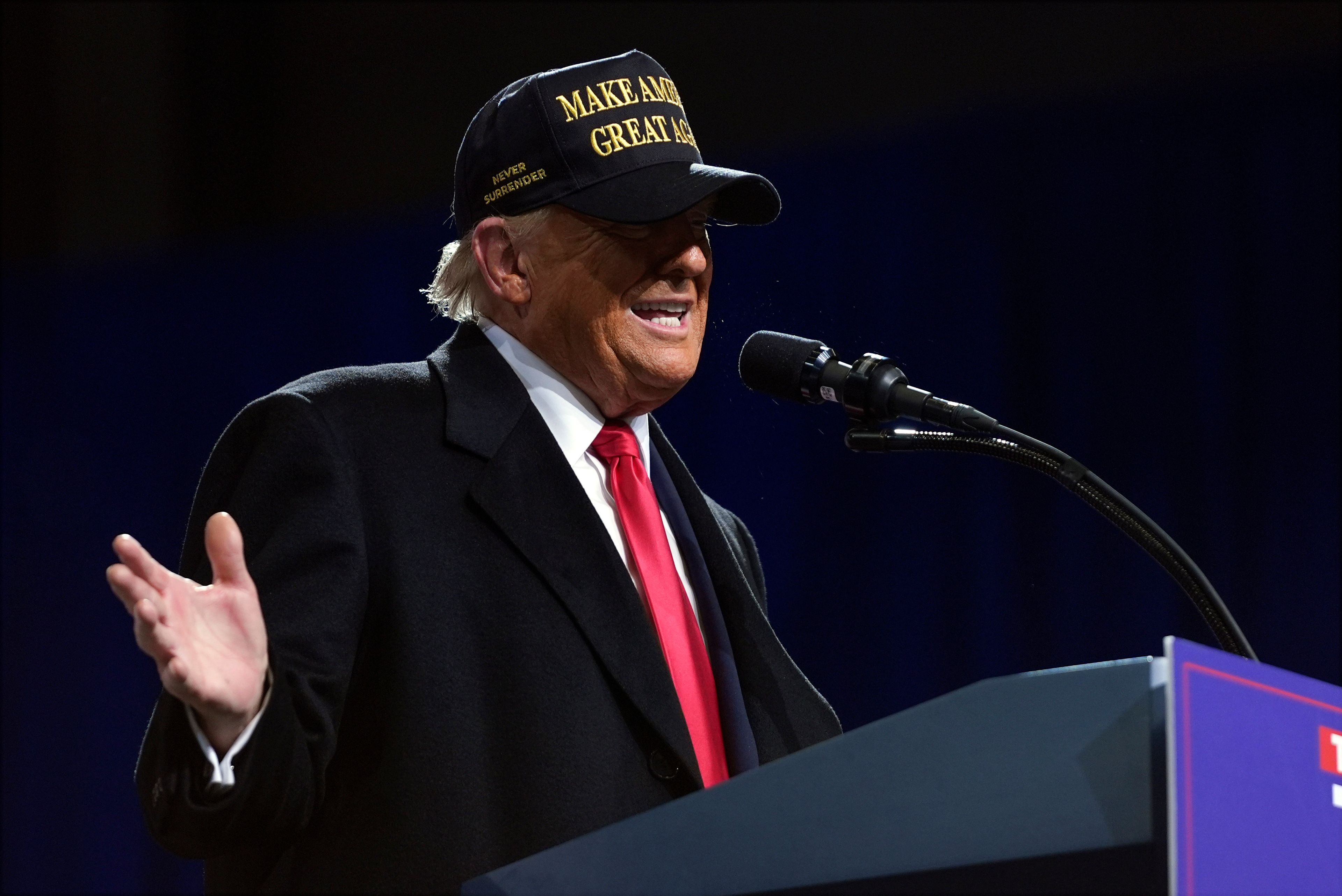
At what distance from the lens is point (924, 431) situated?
1.31 metres

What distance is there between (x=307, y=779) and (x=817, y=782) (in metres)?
0.48

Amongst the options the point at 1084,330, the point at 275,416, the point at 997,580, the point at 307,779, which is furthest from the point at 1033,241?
the point at 307,779

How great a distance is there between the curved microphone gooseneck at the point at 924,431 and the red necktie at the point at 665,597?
0.20m

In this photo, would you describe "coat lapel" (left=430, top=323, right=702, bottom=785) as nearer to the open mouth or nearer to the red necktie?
the red necktie

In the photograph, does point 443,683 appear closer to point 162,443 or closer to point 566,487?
point 566,487

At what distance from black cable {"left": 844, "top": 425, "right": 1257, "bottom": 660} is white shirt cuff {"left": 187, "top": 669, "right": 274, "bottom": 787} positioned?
508mm

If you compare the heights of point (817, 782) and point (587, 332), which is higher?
point (587, 332)

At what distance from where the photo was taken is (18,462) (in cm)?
398

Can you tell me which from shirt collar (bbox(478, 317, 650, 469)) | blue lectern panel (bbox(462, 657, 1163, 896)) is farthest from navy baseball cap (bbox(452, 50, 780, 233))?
blue lectern panel (bbox(462, 657, 1163, 896))

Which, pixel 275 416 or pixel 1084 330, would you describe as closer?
pixel 275 416

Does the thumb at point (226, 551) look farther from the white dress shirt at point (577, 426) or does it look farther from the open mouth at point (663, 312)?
the open mouth at point (663, 312)

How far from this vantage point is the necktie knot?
155cm

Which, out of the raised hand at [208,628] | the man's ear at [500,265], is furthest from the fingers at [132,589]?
the man's ear at [500,265]

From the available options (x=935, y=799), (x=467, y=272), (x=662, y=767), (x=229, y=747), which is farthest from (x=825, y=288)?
(x=935, y=799)
